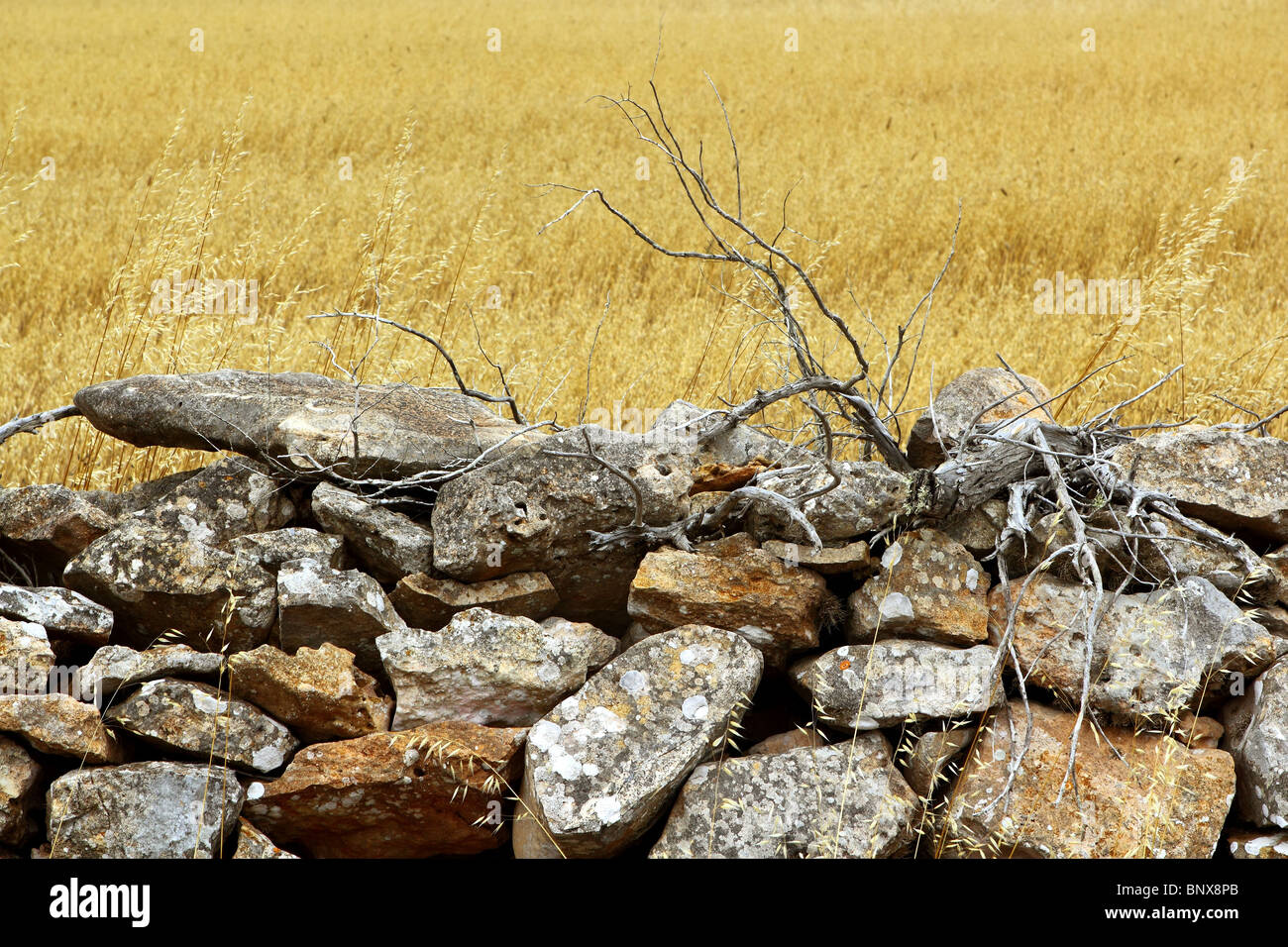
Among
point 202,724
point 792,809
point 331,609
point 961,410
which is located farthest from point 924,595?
point 202,724

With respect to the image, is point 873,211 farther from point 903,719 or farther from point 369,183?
point 903,719

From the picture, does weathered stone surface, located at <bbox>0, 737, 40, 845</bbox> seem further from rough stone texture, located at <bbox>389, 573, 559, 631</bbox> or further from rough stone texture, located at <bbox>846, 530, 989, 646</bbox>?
rough stone texture, located at <bbox>846, 530, 989, 646</bbox>

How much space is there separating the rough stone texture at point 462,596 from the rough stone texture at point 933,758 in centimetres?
109

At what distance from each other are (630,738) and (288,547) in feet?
3.62

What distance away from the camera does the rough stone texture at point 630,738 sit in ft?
8.60

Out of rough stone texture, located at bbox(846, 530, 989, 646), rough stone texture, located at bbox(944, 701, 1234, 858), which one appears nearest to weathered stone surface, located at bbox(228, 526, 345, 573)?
rough stone texture, located at bbox(846, 530, 989, 646)

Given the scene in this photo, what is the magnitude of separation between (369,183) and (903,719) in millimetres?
8173

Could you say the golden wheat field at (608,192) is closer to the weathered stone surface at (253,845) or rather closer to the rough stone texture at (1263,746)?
the rough stone texture at (1263,746)

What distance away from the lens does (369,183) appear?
9656 millimetres

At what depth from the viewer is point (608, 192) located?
9289 mm

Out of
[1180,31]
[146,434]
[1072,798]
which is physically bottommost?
[1072,798]

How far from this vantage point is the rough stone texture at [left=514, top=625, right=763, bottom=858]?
262cm

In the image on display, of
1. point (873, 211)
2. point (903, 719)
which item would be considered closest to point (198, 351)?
point (903, 719)

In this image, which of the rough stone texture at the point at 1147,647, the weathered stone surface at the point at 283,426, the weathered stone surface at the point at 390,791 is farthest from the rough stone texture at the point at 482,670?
the rough stone texture at the point at 1147,647
